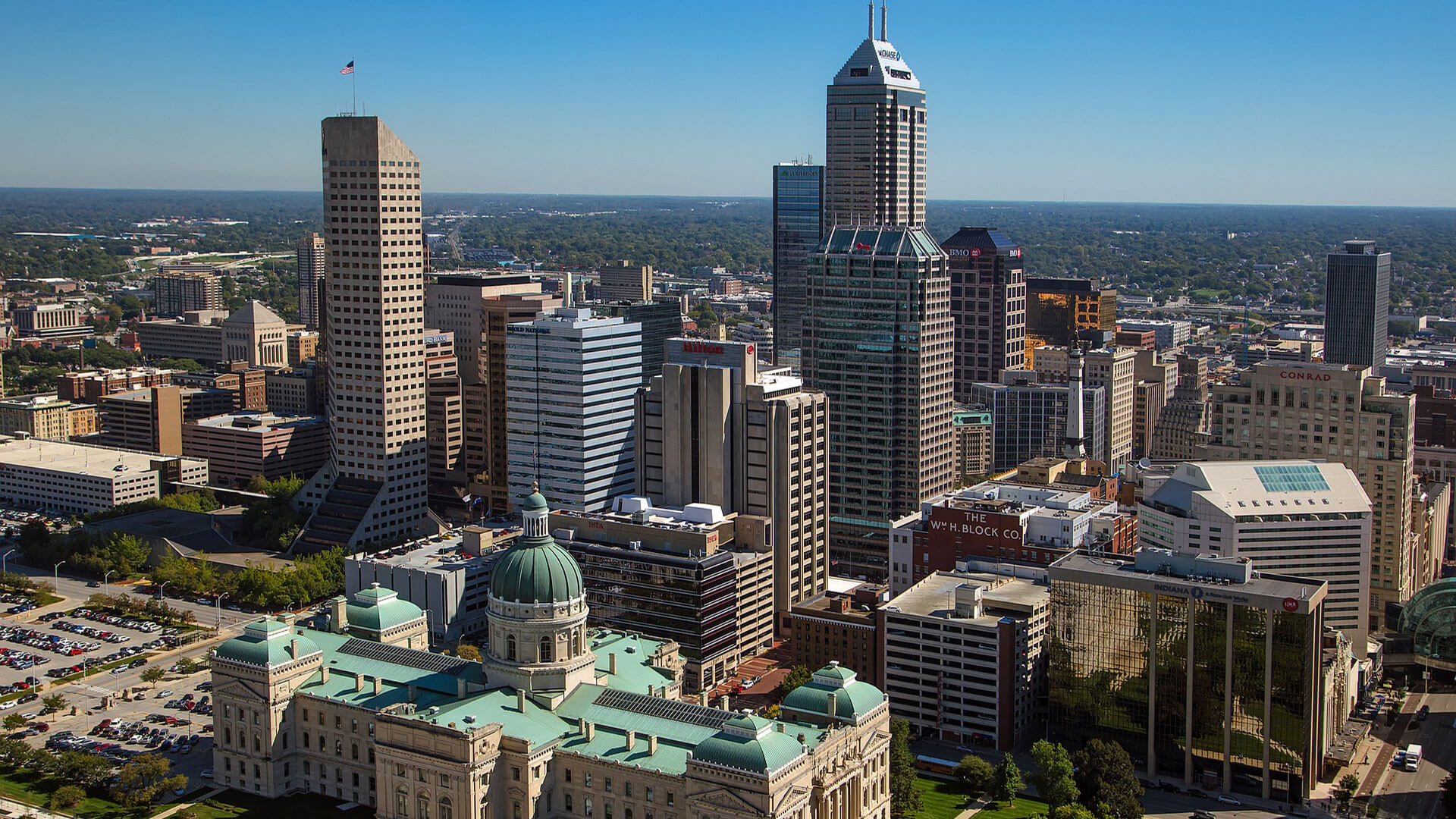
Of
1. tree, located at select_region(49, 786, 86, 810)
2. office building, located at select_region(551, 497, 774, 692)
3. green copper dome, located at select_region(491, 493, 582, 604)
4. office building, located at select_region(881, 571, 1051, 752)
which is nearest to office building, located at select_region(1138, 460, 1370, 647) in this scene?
office building, located at select_region(881, 571, 1051, 752)

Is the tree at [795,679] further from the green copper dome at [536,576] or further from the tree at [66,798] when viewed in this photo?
the tree at [66,798]

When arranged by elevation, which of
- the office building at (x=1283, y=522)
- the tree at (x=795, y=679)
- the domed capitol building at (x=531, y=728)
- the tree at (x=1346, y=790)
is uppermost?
the office building at (x=1283, y=522)

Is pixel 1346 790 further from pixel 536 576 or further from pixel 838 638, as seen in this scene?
pixel 536 576

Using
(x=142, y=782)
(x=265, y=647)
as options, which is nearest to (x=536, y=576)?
(x=265, y=647)

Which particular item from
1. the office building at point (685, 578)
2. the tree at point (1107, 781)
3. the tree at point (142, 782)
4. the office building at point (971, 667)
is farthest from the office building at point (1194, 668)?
the tree at point (142, 782)

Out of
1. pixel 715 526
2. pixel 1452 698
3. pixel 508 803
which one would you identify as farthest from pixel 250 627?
pixel 1452 698

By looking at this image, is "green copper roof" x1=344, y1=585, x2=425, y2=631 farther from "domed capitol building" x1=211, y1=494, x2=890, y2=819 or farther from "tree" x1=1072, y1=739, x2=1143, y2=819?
"tree" x1=1072, y1=739, x2=1143, y2=819
